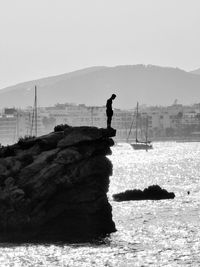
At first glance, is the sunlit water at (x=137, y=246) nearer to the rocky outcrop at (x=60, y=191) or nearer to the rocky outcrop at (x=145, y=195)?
the rocky outcrop at (x=60, y=191)

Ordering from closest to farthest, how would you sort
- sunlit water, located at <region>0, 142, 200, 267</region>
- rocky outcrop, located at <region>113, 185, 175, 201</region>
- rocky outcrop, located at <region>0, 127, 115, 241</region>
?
sunlit water, located at <region>0, 142, 200, 267</region>
rocky outcrop, located at <region>0, 127, 115, 241</region>
rocky outcrop, located at <region>113, 185, 175, 201</region>

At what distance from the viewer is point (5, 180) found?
50.3 metres

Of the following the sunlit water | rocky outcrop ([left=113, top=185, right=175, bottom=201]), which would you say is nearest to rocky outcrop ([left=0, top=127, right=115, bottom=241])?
the sunlit water

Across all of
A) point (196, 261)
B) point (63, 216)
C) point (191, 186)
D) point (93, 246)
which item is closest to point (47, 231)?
point (63, 216)

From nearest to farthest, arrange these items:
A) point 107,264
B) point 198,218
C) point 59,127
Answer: point 107,264, point 59,127, point 198,218

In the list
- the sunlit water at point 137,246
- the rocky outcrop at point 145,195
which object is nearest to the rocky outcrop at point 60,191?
the sunlit water at point 137,246

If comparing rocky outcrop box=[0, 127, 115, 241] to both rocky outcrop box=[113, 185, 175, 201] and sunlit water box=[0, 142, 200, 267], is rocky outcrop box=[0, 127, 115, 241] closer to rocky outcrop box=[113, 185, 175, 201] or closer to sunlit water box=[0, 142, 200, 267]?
sunlit water box=[0, 142, 200, 267]

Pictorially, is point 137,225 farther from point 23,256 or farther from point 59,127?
point 23,256

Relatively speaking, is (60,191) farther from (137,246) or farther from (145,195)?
(145,195)

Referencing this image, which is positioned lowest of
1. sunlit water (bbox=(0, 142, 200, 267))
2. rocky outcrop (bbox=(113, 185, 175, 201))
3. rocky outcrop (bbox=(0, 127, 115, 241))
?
rocky outcrop (bbox=(113, 185, 175, 201))

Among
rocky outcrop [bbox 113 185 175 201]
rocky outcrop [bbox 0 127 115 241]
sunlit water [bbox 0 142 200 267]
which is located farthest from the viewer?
rocky outcrop [bbox 113 185 175 201]

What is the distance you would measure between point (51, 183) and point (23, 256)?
742 centimetres

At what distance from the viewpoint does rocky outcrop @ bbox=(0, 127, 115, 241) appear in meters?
49.5

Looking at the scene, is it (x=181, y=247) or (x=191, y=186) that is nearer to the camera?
(x=181, y=247)
